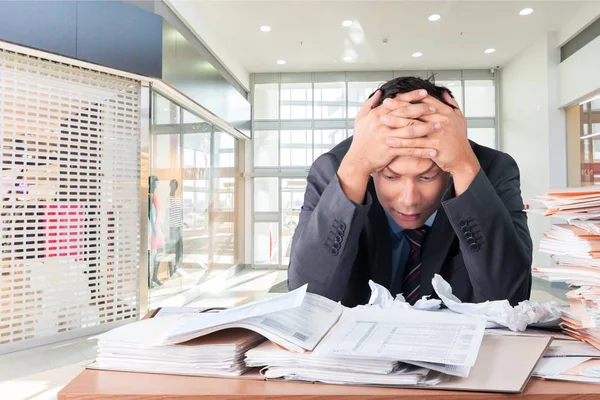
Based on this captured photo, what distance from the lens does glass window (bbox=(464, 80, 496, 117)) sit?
10016mm

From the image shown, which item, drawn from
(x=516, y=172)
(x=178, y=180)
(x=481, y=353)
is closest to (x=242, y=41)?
(x=178, y=180)

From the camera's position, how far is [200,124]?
23.0ft

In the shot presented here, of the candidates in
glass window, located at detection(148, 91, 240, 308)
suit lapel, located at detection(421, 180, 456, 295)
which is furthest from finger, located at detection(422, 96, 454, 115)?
glass window, located at detection(148, 91, 240, 308)

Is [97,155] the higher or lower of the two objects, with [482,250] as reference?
higher

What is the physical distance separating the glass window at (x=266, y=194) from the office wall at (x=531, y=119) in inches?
204

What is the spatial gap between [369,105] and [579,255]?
2.31 feet

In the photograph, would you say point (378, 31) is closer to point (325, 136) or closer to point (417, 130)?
point (325, 136)

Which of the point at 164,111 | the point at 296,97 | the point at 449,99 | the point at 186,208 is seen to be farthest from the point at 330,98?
the point at 449,99

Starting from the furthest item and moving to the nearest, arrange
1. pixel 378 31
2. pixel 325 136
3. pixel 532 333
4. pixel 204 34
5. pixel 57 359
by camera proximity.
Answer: pixel 325 136, pixel 378 31, pixel 204 34, pixel 57 359, pixel 532 333

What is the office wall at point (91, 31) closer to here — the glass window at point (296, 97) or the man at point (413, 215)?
the man at point (413, 215)

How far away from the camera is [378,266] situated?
48.8 inches

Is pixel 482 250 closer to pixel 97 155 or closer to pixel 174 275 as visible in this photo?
pixel 97 155

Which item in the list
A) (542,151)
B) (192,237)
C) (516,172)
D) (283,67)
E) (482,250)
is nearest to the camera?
(482,250)

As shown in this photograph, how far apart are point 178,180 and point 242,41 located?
3.47 meters
